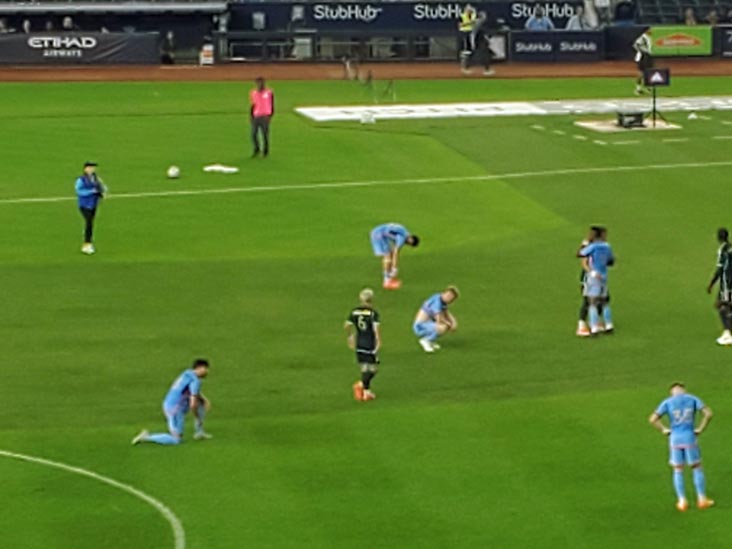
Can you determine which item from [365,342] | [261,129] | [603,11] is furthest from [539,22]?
[365,342]

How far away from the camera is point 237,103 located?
223 ft

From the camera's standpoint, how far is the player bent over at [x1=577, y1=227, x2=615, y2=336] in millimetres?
33875

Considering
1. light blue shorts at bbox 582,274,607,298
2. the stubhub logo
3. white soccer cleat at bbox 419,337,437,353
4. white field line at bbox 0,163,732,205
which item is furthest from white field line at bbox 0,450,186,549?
the stubhub logo

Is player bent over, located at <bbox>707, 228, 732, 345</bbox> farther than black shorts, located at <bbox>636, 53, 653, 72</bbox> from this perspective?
No

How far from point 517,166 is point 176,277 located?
16373 millimetres

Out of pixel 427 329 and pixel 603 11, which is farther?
pixel 603 11

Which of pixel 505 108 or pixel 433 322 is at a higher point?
pixel 433 322

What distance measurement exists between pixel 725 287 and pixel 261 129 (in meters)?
23.7

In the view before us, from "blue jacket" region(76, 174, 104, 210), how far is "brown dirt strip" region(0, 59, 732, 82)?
35365 mm

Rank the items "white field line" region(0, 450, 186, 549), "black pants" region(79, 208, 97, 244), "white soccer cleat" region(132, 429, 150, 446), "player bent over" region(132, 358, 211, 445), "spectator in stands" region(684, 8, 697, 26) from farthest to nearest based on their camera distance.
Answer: "spectator in stands" region(684, 8, 697, 26) → "black pants" region(79, 208, 97, 244) → "white soccer cleat" region(132, 429, 150, 446) → "player bent over" region(132, 358, 211, 445) → "white field line" region(0, 450, 186, 549)

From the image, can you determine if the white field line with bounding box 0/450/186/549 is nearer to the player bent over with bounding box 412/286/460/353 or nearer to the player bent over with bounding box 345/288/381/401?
the player bent over with bounding box 345/288/381/401

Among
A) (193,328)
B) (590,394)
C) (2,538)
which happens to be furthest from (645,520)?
(193,328)

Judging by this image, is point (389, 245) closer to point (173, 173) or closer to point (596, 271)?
point (596, 271)

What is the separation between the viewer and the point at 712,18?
85438 millimetres
